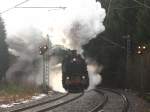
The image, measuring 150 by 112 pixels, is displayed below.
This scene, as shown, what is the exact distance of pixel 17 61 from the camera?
187 ft

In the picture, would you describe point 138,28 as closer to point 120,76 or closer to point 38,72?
point 38,72

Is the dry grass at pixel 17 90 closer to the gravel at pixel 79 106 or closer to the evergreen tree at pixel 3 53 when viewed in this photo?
the evergreen tree at pixel 3 53

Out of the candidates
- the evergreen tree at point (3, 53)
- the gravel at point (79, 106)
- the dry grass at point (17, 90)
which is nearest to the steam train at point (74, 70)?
the dry grass at point (17, 90)

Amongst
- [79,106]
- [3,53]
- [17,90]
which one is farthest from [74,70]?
[79,106]

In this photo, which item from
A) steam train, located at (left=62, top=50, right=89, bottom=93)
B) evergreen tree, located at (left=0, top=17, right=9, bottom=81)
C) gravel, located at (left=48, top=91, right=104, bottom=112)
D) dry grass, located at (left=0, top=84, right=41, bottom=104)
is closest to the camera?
gravel, located at (left=48, top=91, right=104, bottom=112)

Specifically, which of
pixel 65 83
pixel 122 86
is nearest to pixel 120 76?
pixel 122 86

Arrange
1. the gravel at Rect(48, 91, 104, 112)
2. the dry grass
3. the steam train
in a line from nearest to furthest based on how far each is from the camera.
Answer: the gravel at Rect(48, 91, 104, 112), the steam train, the dry grass

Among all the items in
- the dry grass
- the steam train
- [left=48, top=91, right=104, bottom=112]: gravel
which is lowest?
the dry grass

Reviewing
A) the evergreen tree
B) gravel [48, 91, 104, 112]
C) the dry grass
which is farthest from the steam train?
the evergreen tree

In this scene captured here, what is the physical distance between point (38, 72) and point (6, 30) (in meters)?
7.06

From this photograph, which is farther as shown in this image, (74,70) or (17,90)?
(17,90)

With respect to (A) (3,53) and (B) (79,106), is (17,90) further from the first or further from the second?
(B) (79,106)

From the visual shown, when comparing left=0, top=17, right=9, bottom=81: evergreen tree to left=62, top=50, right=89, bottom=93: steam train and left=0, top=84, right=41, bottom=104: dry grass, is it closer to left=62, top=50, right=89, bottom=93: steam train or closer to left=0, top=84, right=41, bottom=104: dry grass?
left=0, top=84, right=41, bottom=104: dry grass

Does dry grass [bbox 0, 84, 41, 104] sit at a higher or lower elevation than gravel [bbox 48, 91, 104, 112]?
lower
